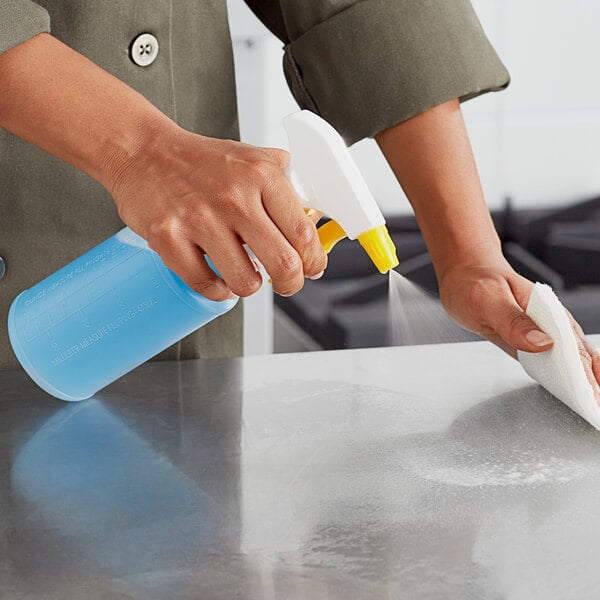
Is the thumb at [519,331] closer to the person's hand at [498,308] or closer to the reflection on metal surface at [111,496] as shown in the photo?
the person's hand at [498,308]

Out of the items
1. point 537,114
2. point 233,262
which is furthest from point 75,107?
point 537,114

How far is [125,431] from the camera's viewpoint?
783mm

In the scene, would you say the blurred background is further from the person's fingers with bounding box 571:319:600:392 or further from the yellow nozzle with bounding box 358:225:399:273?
the yellow nozzle with bounding box 358:225:399:273

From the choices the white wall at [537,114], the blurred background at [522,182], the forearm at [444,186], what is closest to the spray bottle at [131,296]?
the forearm at [444,186]

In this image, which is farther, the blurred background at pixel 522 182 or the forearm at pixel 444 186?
the blurred background at pixel 522 182

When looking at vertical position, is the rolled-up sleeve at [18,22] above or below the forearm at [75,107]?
above

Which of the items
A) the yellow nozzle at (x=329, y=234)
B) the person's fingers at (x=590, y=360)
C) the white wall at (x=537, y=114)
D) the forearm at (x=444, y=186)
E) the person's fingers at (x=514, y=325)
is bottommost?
the white wall at (x=537, y=114)

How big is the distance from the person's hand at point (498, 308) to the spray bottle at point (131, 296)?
224mm

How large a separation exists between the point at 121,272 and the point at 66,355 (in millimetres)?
96

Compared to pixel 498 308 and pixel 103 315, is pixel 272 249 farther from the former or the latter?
pixel 498 308

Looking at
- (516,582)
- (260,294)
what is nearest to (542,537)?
(516,582)

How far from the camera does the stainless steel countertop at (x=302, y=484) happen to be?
1.76 ft

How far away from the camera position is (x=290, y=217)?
0.66 metres

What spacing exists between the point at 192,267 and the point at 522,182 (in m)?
2.30
